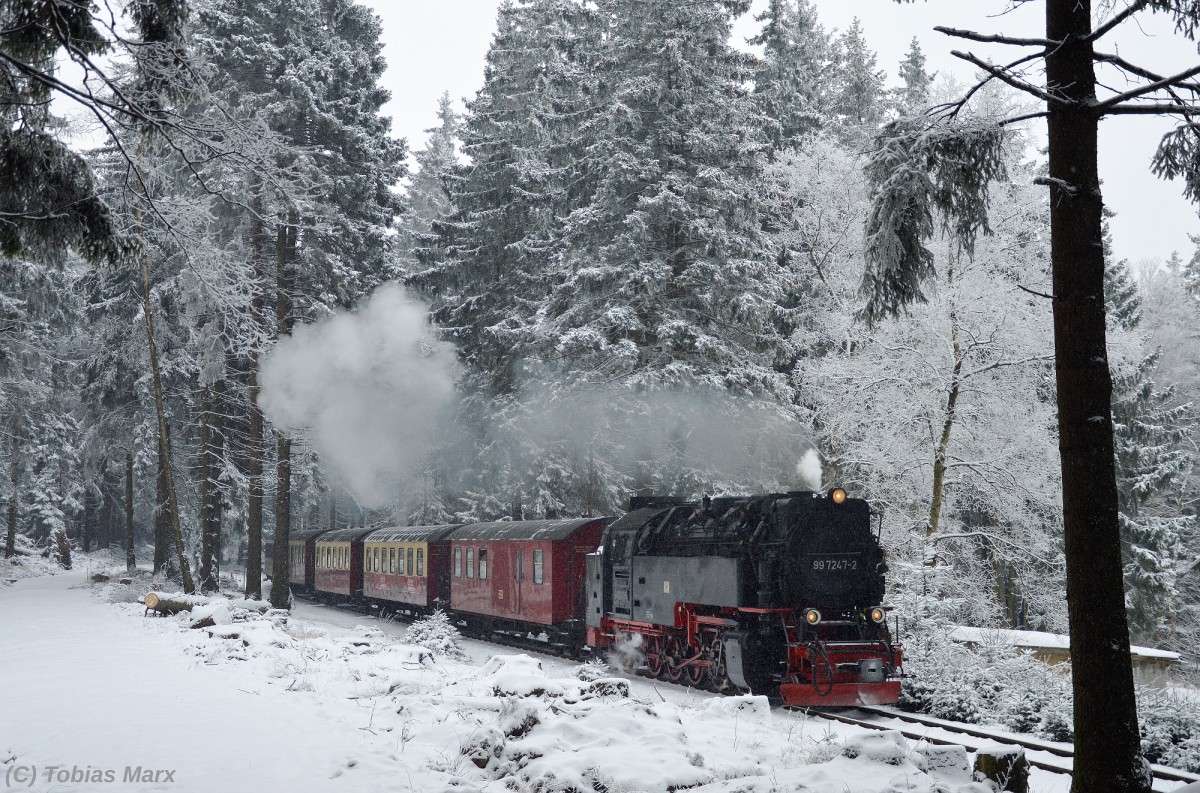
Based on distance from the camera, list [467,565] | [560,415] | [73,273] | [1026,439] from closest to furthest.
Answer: [1026,439], [467,565], [560,415], [73,273]

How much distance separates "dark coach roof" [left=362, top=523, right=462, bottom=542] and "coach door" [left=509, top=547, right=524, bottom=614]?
4147mm

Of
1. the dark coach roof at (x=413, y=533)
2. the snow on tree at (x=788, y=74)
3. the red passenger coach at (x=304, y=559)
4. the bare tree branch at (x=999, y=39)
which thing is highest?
the snow on tree at (x=788, y=74)

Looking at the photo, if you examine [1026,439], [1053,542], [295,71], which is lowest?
[1053,542]

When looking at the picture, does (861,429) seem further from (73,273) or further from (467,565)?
(73,273)

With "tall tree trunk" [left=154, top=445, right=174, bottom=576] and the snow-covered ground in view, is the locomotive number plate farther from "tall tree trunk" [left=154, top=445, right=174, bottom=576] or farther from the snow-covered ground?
"tall tree trunk" [left=154, top=445, right=174, bottom=576]

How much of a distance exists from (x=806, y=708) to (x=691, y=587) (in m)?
2.54

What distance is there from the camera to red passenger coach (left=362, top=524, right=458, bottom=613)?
22578mm

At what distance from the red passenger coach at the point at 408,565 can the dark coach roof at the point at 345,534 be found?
3.02ft

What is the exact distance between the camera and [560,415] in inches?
965

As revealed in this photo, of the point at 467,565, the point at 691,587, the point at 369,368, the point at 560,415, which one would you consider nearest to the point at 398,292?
the point at 369,368

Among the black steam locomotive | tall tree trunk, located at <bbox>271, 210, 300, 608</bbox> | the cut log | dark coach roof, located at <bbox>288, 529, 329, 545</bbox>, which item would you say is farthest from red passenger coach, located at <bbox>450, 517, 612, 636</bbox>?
dark coach roof, located at <bbox>288, 529, 329, 545</bbox>

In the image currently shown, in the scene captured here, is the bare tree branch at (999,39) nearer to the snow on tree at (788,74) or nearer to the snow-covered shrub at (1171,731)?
the snow-covered shrub at (1171,731)

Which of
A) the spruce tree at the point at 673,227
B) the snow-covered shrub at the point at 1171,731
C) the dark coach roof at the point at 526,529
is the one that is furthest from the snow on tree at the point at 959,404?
the snow-covered shrub at the point at 1171,731

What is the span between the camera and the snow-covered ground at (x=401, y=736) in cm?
667
